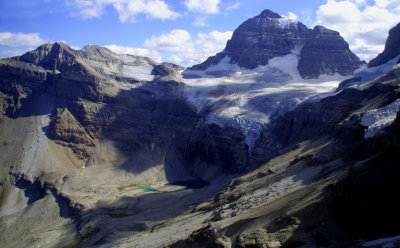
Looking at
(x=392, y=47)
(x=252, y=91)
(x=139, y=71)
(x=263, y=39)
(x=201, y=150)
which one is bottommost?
(x=201, y=150)

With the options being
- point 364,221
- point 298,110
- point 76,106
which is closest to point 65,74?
point 76,106

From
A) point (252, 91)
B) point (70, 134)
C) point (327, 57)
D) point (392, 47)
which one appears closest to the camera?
point (70, 134)

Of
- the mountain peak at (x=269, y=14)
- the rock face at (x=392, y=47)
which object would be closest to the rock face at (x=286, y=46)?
the mountain peak at (x=269, y=14)

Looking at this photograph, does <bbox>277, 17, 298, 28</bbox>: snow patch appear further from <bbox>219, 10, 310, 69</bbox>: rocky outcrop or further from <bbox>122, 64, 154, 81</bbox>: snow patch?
<bbox>122, 64, 154, 81</bbox>: snow patch

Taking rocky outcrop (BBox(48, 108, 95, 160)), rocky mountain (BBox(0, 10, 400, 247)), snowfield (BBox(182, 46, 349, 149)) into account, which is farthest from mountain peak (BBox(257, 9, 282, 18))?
rocky outcrop (BBox(48, 108, 95, 160))

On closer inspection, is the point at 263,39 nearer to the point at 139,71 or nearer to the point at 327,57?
the point at 327,57

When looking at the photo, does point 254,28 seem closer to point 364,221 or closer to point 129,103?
point 129,103

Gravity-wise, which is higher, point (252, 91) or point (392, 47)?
point (392, 47)

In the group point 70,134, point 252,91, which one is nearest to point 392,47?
point 252,91

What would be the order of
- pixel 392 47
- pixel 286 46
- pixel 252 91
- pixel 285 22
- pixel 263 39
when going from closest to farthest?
pixel 392 47, pixel 252 91, pixel 286 46, pixel 263 39, pixel 285 22

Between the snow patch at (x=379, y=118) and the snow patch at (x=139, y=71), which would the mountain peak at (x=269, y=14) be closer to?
the snow patch at (x=139, y=71)
